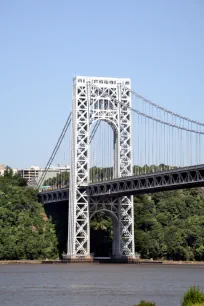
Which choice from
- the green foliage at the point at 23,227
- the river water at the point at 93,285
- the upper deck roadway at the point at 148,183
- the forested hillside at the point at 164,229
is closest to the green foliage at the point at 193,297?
the river water at the point at 93,285

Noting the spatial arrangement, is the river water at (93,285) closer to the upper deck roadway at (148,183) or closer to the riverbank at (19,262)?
the upper deck roadway at (148,183)

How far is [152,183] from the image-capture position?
10194cm

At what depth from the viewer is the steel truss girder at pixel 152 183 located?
93.8 meters

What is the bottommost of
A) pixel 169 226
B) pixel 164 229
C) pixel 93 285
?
pixel 93 285

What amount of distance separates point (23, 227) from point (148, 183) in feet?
62.9

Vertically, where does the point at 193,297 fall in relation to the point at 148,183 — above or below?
below

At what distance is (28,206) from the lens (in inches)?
4717

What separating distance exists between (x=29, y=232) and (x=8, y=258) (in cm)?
358

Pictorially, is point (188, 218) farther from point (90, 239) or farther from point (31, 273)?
point (31, 273)

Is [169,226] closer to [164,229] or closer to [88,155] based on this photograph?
[164,229]

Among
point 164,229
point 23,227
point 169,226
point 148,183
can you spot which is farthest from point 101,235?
point 148,183

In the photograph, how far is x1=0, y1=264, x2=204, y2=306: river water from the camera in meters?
61.1

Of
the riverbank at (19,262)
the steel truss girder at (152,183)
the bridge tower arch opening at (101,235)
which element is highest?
the steel truss girder at (152,183)

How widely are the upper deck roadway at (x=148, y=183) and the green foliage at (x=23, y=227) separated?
322 cm
